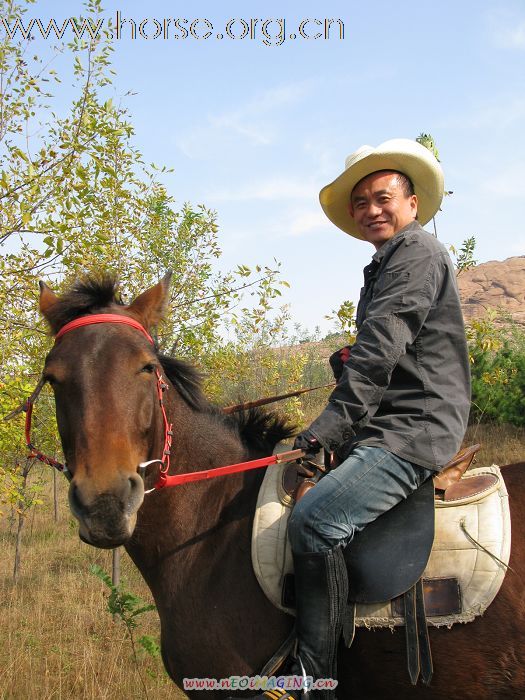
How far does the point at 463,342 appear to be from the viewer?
310cm

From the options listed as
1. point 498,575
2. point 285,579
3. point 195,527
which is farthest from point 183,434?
point 498,575

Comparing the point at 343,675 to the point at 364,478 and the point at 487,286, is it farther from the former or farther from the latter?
the point at 487,286

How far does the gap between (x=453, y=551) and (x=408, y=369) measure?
0.96 meters

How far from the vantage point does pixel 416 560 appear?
2818 millimetres

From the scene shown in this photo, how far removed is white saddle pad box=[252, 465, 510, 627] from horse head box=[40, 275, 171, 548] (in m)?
0.73

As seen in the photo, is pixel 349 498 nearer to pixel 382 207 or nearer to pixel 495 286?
pixel 382 207

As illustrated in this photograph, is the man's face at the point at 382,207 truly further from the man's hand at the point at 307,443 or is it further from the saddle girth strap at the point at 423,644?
the saddle girth strap at the point at 423,644

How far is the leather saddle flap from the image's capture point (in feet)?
9.19

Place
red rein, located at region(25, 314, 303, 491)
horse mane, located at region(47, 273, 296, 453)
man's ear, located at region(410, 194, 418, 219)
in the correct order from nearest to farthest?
red rein, located at region(25, 314, 303, 491), man's ear, located at region(410, 194, 418, 219), horse mane, located at region(47, 273, 296, 453)

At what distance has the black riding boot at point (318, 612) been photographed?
2.74 meters

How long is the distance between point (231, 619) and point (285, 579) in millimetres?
350
